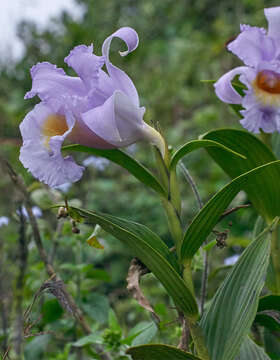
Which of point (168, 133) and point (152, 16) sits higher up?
point (152, 16)

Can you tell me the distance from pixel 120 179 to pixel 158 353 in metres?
2.50

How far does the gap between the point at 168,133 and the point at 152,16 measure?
2086mm

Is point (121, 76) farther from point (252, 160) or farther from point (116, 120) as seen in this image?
point (252, 160)

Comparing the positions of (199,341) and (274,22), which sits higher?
(274,22)

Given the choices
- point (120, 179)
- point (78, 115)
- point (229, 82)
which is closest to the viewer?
point (78, 115)

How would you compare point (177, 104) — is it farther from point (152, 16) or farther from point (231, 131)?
point (231, 131)

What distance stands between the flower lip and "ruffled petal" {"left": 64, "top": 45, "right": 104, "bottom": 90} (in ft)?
0.73

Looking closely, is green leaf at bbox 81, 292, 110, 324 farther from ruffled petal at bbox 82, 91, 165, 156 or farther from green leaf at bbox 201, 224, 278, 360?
ruffled petal at bbox 82, 91, 165, 156

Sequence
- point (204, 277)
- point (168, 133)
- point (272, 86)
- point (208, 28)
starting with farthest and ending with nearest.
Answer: point (208, 28) < point (168, 133) < point (204, 277) < point (272, 86)

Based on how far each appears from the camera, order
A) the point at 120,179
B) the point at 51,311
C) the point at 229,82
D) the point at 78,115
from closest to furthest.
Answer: the point at 78,115
the point at 229,82
the point at 51,311
the point at 120,179

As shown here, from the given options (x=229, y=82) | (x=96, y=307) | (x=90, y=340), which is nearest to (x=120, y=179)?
(x=96, y=307)

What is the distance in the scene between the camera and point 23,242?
2.36ft

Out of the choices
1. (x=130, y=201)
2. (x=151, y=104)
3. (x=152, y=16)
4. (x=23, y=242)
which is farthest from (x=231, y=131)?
(x=152, y=16)

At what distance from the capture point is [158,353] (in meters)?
0.58
